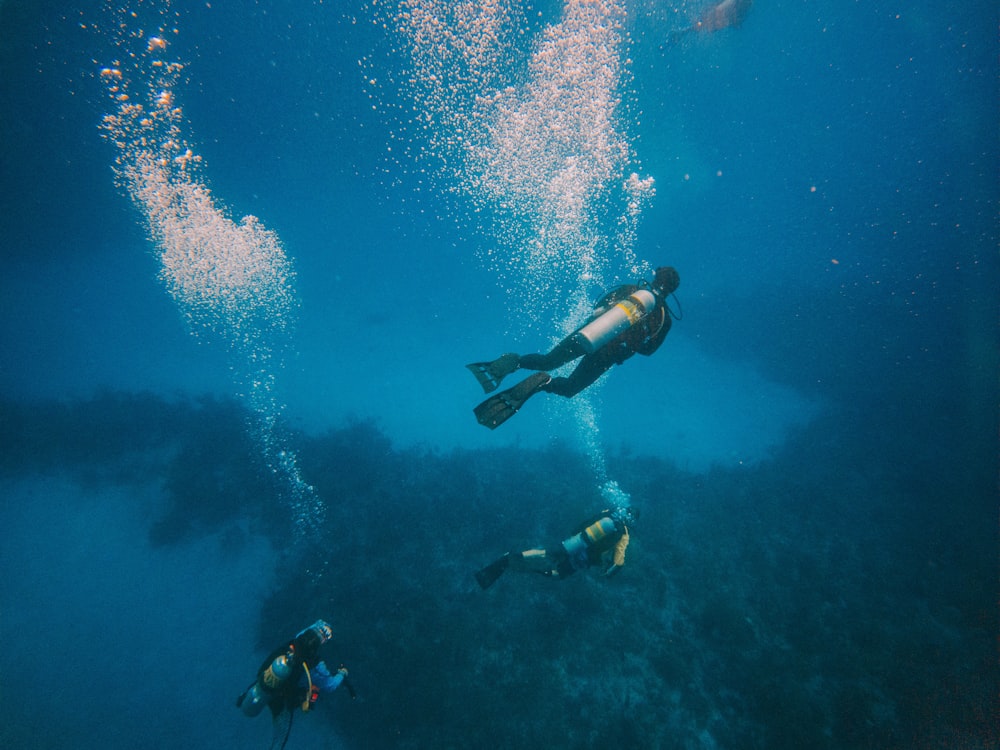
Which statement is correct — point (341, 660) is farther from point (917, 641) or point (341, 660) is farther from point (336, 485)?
point (917, 641)

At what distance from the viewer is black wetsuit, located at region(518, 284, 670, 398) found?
13.7 ft

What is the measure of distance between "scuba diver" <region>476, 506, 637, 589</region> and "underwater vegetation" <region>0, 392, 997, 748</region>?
3.80 metres

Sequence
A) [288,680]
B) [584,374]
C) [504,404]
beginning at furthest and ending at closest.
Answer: [288,680]
[584,374]
[504,404]

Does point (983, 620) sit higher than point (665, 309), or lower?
lower

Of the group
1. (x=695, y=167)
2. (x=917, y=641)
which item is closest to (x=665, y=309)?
(x=917, y=641)

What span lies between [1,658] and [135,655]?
4.32m

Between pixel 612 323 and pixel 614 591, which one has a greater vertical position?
pixel 612 323

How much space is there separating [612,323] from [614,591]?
9669 mm

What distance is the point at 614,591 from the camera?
1009 centimetres

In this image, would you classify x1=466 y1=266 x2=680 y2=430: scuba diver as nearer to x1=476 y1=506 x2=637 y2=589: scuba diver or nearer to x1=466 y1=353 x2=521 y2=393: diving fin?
x1=466 y1=353 x2=521 y2=393: diving fin

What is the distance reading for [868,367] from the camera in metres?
22.8

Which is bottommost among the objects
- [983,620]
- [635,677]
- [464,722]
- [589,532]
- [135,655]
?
[983,620]

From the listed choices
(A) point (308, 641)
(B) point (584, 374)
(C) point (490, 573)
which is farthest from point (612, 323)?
(A) point (308, 641)

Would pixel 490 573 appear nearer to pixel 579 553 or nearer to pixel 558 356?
pixel 579 553
